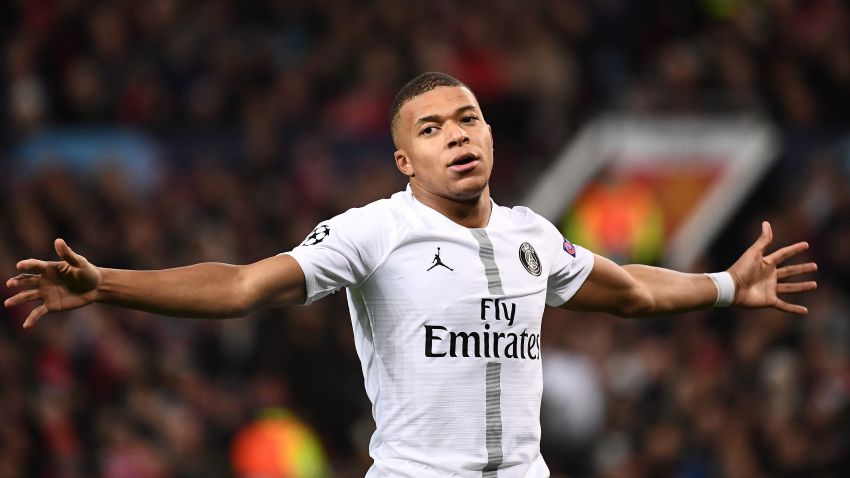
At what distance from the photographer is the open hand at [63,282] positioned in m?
4.29

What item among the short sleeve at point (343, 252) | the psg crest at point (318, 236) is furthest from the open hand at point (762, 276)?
the psg crest at point (318, 236)

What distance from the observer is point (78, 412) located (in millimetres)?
10172

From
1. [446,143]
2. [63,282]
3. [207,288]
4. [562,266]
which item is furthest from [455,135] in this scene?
[63,282]

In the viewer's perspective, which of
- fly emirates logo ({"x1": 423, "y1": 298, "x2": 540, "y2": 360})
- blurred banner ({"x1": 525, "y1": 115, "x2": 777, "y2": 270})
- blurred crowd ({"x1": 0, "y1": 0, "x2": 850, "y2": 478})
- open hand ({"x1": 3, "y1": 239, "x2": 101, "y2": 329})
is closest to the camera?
open hand ({"x1": 3, "y1": 239, "x2": 101, "y2": 329})

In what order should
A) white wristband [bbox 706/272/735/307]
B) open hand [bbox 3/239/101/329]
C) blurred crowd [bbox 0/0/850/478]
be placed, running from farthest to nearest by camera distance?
blurred crowd [bbox 0/0/850/478]
white wristband [bbox 706/272/735/307]
open hand [bbox 3/239/101/329]

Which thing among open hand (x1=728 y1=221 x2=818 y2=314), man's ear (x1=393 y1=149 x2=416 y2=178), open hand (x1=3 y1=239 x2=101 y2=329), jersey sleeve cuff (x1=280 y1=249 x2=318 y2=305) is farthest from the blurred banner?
open hand (x1=3 y1=239 x2=101 y2=329)

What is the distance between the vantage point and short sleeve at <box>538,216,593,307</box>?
520cm

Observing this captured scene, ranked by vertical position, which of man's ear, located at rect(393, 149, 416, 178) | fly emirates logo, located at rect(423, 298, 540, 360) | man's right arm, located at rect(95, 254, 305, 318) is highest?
man's ear, located at rect(393, 149, 416, 178)

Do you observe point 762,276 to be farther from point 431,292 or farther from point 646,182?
point 646,182

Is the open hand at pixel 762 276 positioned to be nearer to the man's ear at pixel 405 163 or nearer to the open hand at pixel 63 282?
the man's ear at pixel 405 163

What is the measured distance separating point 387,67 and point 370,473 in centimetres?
822

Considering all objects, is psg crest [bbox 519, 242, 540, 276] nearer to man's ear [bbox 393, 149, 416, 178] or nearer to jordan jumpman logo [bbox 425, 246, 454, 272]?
jordan jumpman logo [bbox 425, 246, 454, 272]

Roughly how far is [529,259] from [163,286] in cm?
134

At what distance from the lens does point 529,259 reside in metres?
5.01
